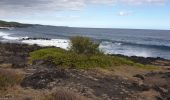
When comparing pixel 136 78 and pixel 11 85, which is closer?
pixel 11 85

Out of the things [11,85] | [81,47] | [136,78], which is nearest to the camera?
[11,85]

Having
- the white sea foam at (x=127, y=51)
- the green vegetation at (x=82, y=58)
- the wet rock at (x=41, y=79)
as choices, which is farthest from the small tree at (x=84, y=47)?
the white sea foam at (x=127, y=51)

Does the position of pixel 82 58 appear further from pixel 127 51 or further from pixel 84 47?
pixel 127 51

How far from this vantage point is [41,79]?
1359 centimetres

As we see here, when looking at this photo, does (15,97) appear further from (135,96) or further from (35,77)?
(135,96)

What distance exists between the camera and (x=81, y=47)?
2317cm

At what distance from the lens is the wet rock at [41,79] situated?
1273 cm

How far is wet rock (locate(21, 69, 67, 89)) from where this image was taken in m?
12.7

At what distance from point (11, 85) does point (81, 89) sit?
239 cm

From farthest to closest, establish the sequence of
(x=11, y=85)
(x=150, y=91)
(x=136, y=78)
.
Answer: (x=136, y=78)
(x=150, y=91)
(x=11, y=85)

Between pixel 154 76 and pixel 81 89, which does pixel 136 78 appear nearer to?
pixel 154 76

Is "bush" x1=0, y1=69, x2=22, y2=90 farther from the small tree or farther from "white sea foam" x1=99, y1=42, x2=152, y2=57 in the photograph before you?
"white sea foam" x1=99, y1=42, x2=152, y2=57

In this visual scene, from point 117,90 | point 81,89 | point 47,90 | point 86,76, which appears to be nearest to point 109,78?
point 86,76

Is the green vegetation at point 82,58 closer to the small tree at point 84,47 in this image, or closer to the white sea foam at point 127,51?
the small tree at point 84,47
